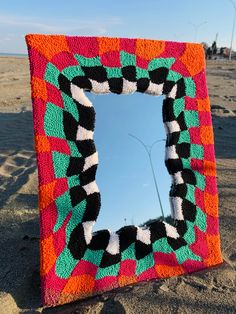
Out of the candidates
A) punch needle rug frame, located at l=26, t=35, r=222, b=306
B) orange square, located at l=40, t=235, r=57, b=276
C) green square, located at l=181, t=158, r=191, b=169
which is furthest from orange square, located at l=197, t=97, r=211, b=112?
orange square, located at l=40, t=235, r=57, b=276

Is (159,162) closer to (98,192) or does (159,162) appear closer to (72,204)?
(98,192)

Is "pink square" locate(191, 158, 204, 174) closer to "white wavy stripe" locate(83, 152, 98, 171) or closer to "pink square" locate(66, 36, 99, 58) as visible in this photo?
"white wavy stripe" locate(83, 152, 98, 171)

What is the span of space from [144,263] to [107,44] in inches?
50.0

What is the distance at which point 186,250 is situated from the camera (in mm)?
2623

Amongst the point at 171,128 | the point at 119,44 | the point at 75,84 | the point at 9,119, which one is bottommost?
the point at 9,119

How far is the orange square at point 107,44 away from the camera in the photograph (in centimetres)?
237

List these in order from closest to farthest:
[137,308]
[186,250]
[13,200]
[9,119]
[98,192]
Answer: [137,308]
[98,192]
[186,250]
[13,200]
[9,119]

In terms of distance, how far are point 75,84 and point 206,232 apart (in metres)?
1.23

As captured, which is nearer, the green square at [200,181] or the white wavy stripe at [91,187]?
the white wavy stripe at [91,187]

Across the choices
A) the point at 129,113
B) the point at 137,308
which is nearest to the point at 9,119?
the point at 129,113

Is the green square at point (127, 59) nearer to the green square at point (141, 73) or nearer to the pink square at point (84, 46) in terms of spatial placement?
the green square at point (141, 73)

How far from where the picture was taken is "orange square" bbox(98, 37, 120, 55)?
2.37m

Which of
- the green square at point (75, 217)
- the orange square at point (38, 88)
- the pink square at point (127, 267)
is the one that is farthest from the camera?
the pink square at point (127, 267)

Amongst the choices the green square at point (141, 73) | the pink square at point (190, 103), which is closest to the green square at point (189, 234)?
the pink square at point (190, 103)
